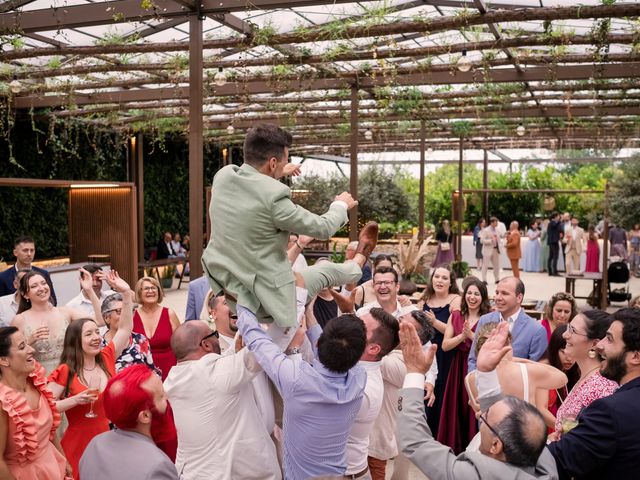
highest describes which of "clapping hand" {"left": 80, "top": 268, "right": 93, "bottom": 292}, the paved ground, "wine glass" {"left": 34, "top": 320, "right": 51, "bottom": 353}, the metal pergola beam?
the metal pergola beam

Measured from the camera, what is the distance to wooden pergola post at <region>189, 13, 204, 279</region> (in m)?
6.38

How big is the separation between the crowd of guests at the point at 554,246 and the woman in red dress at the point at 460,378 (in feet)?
37.4

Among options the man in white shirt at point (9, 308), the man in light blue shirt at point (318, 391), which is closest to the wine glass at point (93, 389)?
the man in light blue shirt at point (318, 391)

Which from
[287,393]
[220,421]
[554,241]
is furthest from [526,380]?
[554,241]

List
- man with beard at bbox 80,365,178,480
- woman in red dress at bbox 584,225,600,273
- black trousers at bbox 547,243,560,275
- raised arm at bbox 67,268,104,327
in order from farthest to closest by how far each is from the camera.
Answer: black trousers at bbox 547,243,560,275, woman in red dress at bbox 584,225,600,273, raised arm at bbox 67,268,104,327, man with beard at bbox 80,365,178,480

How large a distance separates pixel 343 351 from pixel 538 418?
75 centimetres

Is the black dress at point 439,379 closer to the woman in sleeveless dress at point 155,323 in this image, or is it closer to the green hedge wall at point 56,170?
the woman in sleeveless dress at point 155,323

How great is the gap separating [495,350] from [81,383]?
2.34 meters

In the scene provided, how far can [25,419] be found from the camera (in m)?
2.93

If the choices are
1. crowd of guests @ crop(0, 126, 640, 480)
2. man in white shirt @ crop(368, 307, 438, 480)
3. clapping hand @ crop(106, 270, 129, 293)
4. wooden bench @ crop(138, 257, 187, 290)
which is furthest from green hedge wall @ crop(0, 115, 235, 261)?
man in white shirt @ crop(368, 307, 438, 480)

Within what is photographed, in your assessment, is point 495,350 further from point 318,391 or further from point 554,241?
point 554,241

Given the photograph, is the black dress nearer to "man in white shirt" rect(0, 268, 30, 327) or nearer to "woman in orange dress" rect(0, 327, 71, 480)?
"woman in orange dress" rect(0, 327, 71, 480)

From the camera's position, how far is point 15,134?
49.8 feet

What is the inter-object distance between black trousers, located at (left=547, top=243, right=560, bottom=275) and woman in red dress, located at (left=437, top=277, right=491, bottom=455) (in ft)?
46.1
